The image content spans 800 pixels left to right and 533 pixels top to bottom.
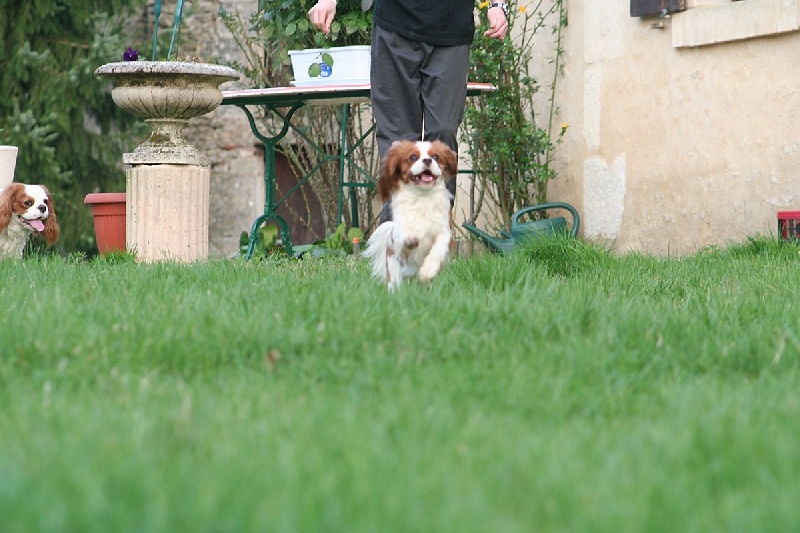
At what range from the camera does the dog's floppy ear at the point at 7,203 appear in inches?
273

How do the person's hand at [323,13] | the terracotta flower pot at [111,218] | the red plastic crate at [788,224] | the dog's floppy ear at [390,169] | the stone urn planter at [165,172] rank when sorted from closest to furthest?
the dog's floppy ear at [390,169]
the person's hand at [323,13]
the red plastic crate at [788,224]
the stone urn planter at [165,172]
the terracotta flower pot at [111,218]

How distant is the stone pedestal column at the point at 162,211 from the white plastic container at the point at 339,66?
3.03ft

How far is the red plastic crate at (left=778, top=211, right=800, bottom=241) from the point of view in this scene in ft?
20.0

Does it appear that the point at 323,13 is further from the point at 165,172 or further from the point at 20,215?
the point at 20,215

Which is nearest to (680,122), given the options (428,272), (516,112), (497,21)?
(516,112)

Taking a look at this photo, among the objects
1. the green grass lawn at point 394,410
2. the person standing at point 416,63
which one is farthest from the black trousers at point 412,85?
the green grass lawn at point 394,410

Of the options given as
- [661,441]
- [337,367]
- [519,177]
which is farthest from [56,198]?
[661,441]

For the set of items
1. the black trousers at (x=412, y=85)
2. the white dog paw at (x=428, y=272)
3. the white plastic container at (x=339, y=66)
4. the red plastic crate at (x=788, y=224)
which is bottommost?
Answer: the white dog paw at (x=428, y=272)

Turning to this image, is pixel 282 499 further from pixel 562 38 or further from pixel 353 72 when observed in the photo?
pixel 562 38

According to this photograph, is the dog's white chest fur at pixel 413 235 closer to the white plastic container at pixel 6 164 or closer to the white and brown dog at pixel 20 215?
the white and brown dog at pixel 20 215

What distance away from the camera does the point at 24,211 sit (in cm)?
705

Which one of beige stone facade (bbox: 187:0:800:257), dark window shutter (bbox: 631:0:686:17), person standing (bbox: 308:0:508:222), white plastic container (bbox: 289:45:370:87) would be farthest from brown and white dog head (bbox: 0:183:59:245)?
dark window shutter (bbox: 631:0:686:17)

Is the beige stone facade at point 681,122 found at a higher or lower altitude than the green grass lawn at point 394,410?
higher

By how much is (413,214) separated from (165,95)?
3.01 metres
